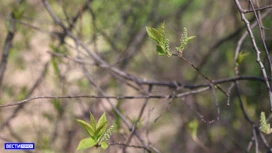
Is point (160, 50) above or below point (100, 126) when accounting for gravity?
above

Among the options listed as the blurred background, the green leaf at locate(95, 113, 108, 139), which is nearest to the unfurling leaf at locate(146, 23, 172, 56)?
the green leaf at locate(95, 113, 108, 139)

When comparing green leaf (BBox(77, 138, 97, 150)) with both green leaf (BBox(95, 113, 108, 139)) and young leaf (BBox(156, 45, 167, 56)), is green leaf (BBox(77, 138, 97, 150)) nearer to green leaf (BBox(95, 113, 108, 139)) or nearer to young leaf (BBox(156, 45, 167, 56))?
green leaf (BBox(95, 113, 108, 139))

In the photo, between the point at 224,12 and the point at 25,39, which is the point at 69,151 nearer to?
the point at 25,39

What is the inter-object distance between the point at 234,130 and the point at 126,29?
3.71ft

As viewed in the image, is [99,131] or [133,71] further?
[133,71]

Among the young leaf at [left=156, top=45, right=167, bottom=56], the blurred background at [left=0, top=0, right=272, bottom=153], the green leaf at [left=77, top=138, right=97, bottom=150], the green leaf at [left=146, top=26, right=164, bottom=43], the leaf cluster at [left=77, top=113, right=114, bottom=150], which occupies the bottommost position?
the green leaf at [left=77, top=138, right=97, bottom=150]

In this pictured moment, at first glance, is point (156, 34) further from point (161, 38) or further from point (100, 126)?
point (100, 126)

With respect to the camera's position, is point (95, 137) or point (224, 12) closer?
point (95, 137)

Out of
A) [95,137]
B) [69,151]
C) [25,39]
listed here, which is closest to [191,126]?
[95,137]

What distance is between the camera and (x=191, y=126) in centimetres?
197

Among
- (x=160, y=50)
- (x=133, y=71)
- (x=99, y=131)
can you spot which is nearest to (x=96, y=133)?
(x=99, y=131)

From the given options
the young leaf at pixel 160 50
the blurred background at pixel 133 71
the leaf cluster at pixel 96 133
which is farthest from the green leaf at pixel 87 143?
the blurred background at pixel 133 71

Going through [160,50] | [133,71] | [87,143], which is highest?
[133,71]

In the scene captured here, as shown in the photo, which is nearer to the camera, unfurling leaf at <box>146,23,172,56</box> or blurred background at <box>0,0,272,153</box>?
unfurling leaf at <box>146,23,172,56</box>
